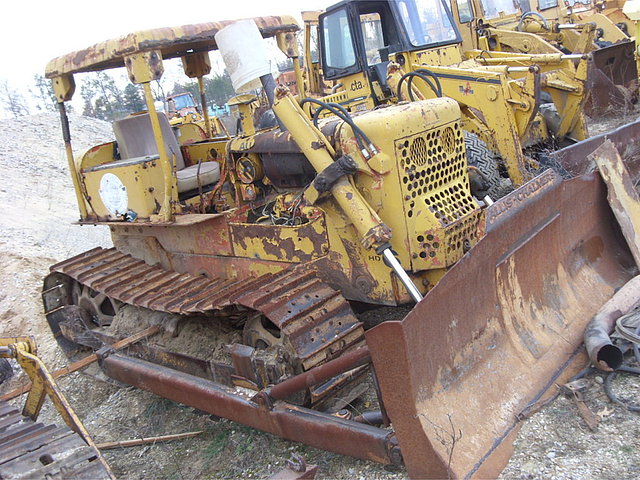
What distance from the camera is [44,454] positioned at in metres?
2.90

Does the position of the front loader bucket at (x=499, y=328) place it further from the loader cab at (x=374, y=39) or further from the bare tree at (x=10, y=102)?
the bare tree at (x=10, y=102)

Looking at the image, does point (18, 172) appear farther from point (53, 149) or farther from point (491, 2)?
point (491, 2)

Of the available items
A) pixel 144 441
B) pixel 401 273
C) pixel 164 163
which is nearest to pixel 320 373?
pixel 401 273

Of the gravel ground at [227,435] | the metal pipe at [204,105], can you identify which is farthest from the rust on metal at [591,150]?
the metal pipe at [204,105]

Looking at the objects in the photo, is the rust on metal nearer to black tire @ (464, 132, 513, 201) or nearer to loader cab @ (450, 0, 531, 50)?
black tire @ (464, 132, 513, 201)

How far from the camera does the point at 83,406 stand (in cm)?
520

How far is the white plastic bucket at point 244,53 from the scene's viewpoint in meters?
3.64

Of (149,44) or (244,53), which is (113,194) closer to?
(149,44)

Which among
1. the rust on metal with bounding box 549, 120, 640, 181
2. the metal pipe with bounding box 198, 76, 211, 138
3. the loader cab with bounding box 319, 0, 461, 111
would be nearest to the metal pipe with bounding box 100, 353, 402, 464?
the rust on metal with bounding box 549, 120, 640, 181

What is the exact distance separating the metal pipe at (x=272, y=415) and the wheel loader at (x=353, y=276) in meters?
0.01

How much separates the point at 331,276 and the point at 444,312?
3.50 feet

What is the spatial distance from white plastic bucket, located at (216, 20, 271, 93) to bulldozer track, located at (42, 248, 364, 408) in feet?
4.21

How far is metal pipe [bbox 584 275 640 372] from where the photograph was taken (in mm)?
3586

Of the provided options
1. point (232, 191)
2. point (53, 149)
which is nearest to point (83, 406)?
point (232, 191)
